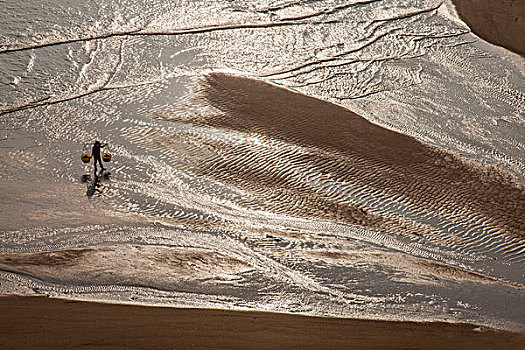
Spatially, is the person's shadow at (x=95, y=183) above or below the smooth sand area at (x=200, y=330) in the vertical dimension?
above

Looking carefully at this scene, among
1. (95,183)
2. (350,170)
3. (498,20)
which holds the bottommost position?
(95,183)

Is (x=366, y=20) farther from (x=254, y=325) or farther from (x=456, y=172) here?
(x=254, y=325)

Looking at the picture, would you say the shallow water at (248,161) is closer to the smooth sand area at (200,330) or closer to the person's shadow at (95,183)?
the person's shadow at (95,183)

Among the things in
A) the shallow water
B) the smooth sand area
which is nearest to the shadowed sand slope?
the shallow water


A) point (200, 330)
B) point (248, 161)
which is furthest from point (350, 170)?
point (200, 330)

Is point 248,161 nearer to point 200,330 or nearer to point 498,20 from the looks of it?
point 200,330

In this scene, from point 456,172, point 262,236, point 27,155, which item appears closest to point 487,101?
point 456,172

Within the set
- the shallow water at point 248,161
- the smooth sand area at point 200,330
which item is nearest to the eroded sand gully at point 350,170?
the shallow water at point 248,161
